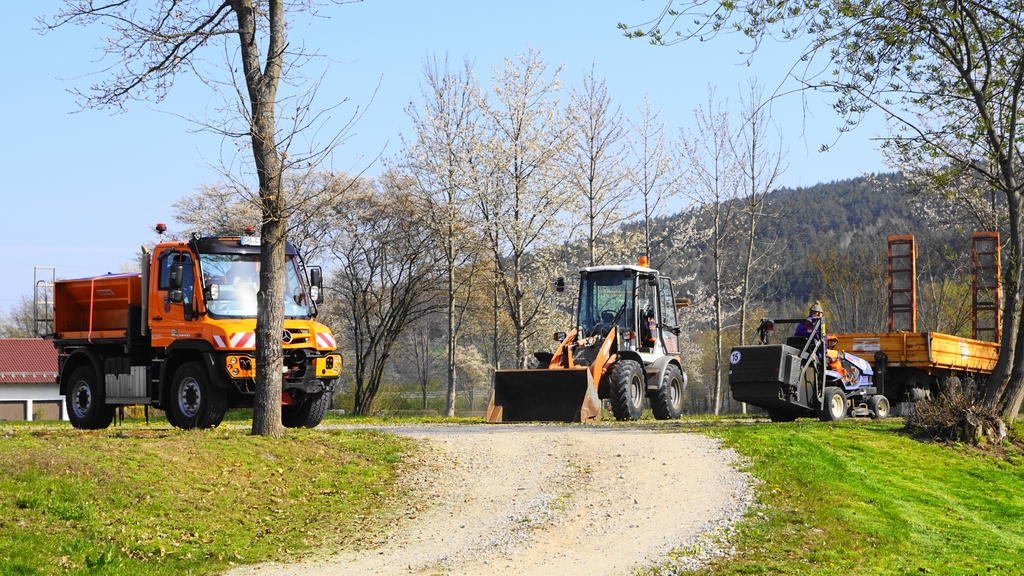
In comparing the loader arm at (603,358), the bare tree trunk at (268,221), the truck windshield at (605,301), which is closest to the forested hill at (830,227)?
the truck windshield at (605,301)

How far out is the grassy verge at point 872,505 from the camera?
9.67m

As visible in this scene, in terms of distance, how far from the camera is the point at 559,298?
38.8 metres

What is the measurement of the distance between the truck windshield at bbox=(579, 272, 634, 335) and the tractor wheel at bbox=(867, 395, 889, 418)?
6.31m

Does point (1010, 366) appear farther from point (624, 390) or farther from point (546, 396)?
point (546, 396)

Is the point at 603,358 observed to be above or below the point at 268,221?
below

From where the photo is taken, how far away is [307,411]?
53.6 feet

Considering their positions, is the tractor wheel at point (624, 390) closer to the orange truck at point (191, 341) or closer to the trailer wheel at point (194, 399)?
the orange truck at point (191, 341)

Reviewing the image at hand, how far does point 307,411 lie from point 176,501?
21.3 feet

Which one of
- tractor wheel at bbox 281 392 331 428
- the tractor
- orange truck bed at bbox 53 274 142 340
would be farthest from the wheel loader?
orange truck bed at bbox 53 274 142 340

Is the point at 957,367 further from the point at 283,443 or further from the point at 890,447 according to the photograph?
the point at 283,443

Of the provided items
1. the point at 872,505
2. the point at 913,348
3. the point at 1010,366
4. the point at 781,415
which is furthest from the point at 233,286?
the point at 913,348

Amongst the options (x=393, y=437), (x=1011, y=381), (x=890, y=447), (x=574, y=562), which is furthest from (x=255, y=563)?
(x=1011, y=381)

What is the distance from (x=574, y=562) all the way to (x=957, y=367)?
19823 millimetres

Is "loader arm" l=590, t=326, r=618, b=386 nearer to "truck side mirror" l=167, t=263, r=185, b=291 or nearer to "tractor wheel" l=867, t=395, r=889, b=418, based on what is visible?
"tractor wheel" l=867, t=395, r=889, b=418
